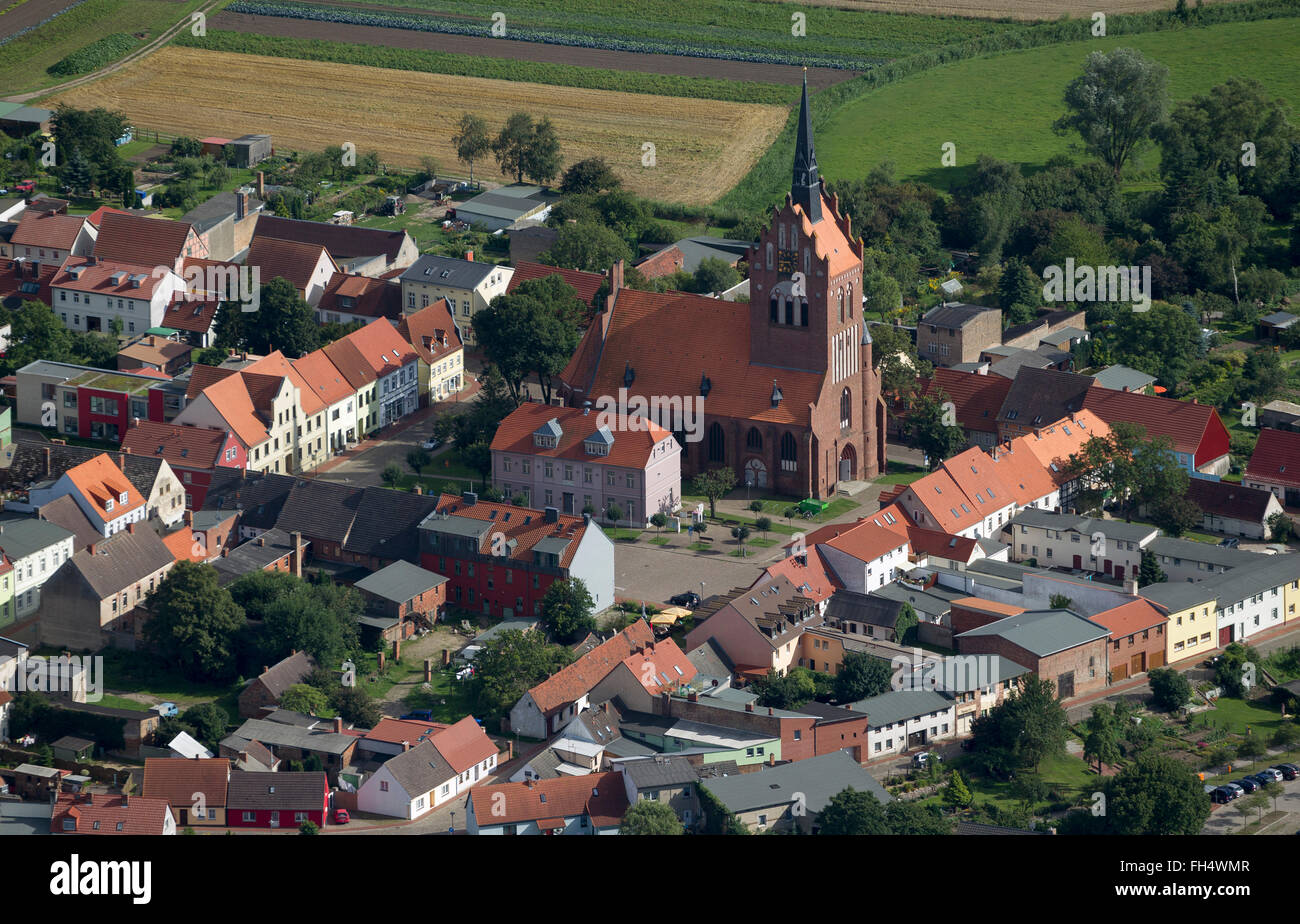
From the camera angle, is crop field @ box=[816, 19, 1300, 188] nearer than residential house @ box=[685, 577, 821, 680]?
No

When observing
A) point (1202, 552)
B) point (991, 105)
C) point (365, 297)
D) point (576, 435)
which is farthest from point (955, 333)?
point (991, 105)

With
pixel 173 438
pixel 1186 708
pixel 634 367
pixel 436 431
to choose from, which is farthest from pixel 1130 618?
pixel 173 438

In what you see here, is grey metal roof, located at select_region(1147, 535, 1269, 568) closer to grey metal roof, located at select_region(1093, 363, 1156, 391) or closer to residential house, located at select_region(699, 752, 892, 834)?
grey metal roof, located at select_region(1093, 363, 1156, 391)

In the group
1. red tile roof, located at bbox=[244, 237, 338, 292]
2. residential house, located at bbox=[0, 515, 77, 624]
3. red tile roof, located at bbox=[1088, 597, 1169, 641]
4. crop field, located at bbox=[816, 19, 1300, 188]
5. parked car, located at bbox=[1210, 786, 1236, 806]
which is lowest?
parked car, located at bbox=[1210, 786, 1236, 806]

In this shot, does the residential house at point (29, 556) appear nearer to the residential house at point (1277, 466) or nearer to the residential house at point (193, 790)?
the residential house at point (193, 790)

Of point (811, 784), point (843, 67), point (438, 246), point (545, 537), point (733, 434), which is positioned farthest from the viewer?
point (843, 67)

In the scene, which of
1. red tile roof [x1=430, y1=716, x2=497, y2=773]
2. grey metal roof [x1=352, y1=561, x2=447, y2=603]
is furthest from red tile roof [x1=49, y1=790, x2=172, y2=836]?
grey metal roof [x1=352, y1=561, x2=447, y2=603]

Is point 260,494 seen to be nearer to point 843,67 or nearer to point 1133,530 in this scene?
point 1133,530
